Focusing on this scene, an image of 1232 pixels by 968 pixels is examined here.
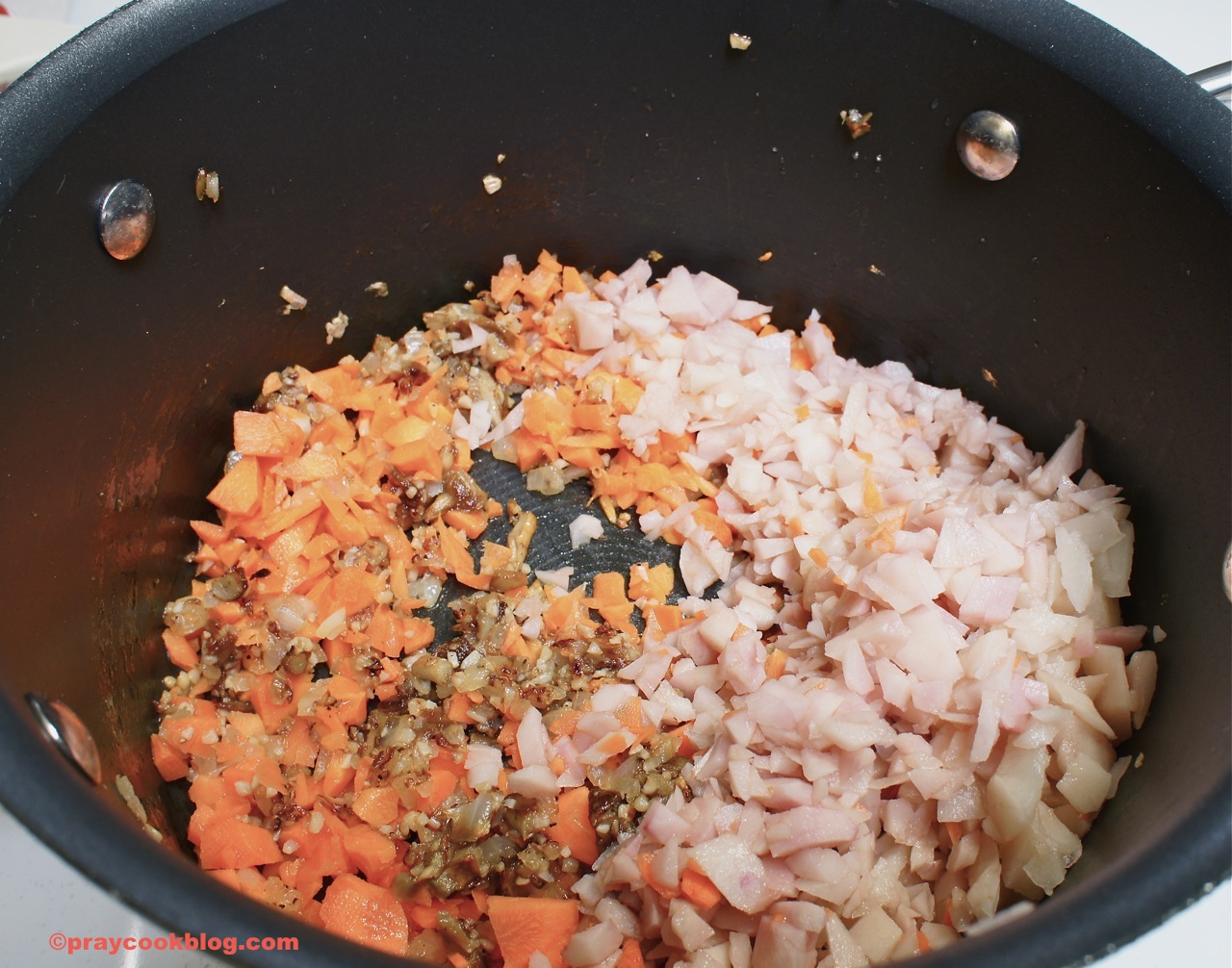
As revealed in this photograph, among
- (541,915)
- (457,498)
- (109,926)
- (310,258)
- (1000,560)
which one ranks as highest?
(1000,560)

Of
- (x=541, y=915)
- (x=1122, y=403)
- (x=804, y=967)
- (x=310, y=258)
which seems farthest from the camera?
(x=310, y=258)

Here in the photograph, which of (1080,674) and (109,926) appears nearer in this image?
(109,926)

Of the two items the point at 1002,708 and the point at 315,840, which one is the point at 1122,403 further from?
the point at 315,840

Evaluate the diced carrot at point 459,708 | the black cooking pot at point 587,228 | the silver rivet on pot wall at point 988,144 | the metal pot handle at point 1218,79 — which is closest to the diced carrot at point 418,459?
the black cooking pot at point 587,228

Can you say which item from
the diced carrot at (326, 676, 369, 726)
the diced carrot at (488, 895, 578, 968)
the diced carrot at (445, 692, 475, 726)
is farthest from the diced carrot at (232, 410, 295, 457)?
the diced carrot at (488, 895, 578, 968)

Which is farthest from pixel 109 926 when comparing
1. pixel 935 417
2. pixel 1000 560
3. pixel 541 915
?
pixel 935 417

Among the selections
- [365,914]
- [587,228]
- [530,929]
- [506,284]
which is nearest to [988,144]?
[587,228]

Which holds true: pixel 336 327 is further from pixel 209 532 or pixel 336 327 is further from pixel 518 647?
pixel 518 647

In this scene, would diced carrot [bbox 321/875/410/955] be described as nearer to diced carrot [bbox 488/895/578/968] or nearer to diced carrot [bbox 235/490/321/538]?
diced carrot [bbox 488/895/578/968]
